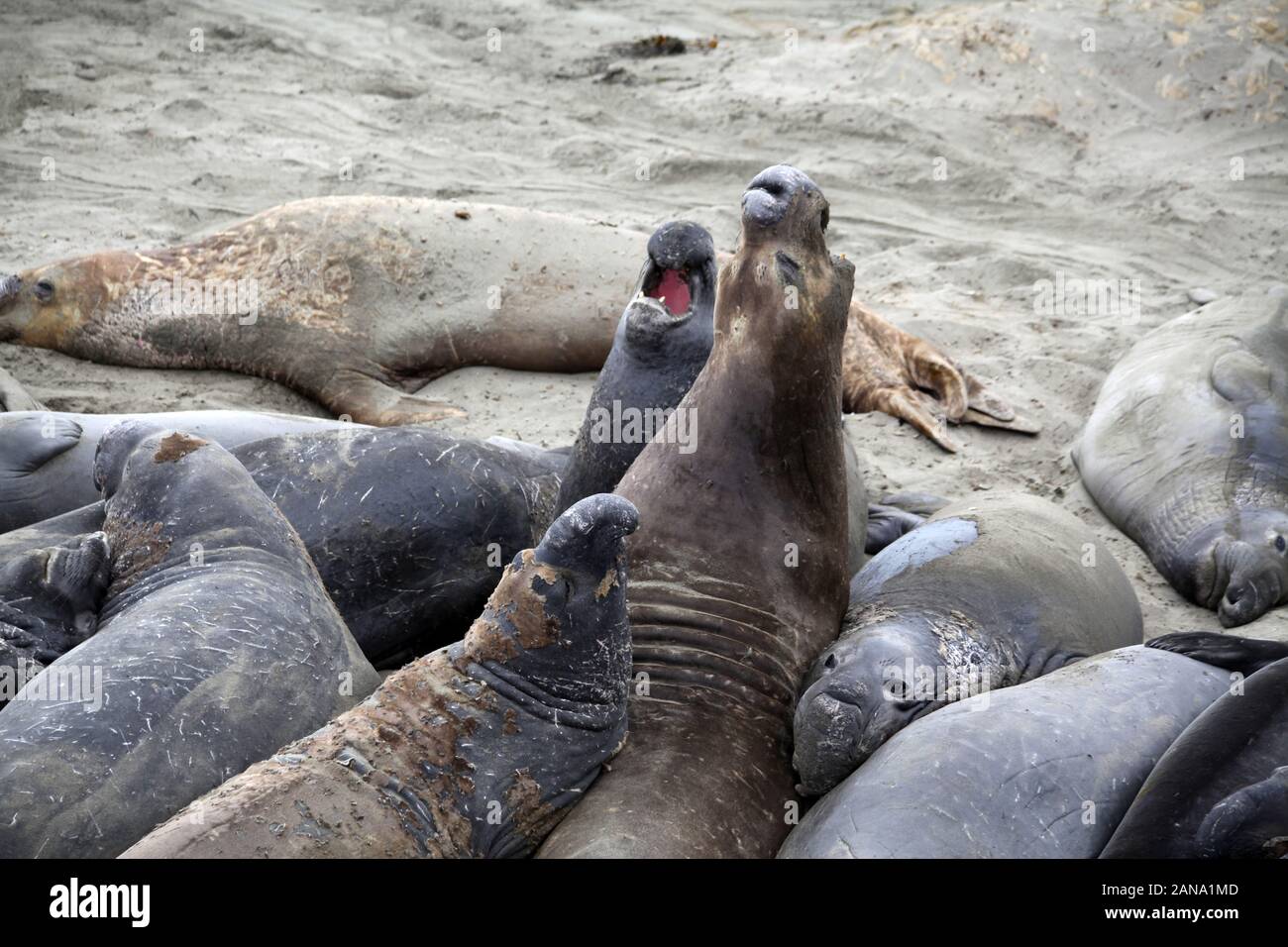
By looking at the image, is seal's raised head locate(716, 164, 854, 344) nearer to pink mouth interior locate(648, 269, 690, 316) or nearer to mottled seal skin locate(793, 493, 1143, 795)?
pink mouth interior locate(648, 269, 690, 316)

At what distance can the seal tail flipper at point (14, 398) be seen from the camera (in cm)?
543

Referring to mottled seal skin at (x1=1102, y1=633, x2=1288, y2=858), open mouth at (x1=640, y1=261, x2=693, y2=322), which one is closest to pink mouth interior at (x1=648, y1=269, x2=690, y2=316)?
open mouth at (x1=640, y1=261, x2=693, y2=322)

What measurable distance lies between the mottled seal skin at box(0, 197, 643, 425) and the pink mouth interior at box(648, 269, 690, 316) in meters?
2.06

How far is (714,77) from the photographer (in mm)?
10086

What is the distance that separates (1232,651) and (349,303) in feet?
14.8

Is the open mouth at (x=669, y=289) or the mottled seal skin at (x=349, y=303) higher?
the open mouth at (x=669, y=289)

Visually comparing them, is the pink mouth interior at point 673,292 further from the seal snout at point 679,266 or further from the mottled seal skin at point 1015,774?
the mottled seal skin at point 1015,774

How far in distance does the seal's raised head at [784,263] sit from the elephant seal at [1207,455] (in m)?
2.00

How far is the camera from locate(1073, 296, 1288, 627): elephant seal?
15.9 ft

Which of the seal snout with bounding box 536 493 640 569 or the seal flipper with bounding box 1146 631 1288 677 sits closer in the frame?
the seal snout with bounding box 536 493 640 569

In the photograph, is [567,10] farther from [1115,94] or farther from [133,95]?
[1115,94]

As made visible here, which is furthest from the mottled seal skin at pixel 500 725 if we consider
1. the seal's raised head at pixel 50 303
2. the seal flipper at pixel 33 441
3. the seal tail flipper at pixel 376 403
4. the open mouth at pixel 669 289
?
the seal's raised head at pixel 50 303

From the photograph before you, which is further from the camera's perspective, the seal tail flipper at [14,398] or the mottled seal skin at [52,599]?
the seal tail flipper at [14,398]
